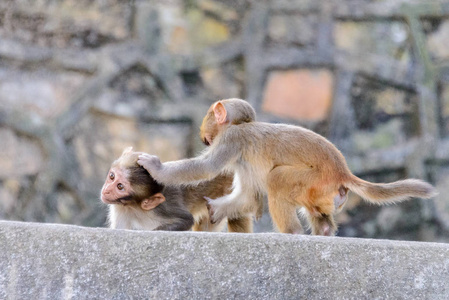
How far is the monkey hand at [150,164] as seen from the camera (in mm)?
3289

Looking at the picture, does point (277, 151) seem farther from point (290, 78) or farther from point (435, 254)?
point (290, 78)

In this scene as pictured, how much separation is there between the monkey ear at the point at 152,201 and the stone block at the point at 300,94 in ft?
10.0

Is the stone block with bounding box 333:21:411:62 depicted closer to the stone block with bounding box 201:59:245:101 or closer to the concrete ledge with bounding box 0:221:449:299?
the stone block with bounding box 201:59:245:101

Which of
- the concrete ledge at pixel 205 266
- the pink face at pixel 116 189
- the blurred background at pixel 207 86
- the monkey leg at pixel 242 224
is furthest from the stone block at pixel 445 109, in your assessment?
the concrete ledge at pixel 205 266

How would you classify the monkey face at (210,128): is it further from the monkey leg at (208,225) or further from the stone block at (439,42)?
the stone block at (439,42)

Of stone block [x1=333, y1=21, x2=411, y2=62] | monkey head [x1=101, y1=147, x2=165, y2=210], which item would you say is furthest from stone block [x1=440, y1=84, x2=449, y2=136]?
monkey head [x1=101, y1=147, x2=165, y2=210]

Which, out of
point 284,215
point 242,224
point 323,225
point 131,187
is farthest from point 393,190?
point 131,187

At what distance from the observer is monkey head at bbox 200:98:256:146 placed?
3563 mm

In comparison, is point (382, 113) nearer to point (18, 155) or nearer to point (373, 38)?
point (373, 38)

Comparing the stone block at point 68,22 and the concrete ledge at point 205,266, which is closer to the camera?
the concrete ledge at point 205,266

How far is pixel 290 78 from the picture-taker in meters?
6.41

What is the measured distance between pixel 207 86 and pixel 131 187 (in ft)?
9.83

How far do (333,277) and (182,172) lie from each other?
1299 mm

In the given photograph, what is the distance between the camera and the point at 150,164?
3320mm
